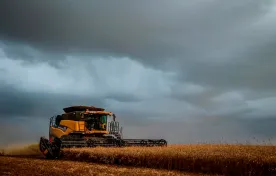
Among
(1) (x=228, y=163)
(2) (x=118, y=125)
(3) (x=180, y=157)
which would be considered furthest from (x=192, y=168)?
(2) (x=118, y=125)

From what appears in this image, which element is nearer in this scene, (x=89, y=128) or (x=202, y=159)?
(x=202, y=159)

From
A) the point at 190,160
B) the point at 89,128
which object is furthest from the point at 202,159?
the point at 89,128

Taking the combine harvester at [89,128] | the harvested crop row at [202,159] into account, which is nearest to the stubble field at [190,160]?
the harvested crop row at [202,159]

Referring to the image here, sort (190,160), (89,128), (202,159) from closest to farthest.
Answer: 1. (202,159)
2. (190,160)
3. (89,128)

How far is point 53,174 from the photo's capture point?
1279 cm

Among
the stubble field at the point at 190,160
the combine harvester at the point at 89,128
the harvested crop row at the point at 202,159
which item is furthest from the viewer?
the combine harvester at the point at 89,128

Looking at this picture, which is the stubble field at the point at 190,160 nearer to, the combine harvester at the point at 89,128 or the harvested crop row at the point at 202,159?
the harvested crop row at the point at 202,159

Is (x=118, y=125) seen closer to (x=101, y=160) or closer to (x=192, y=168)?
(x=101, y=160)

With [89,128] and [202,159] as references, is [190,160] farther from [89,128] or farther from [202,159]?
[89,128]

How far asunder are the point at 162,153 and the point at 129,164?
2099mm

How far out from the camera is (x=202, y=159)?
14430 mm

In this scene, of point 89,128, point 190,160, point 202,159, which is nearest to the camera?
point 202,159

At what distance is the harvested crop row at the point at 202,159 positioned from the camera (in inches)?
500

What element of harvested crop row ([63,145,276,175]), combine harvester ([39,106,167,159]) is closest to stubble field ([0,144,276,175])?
harvested crop row ([63,145,276,175])
